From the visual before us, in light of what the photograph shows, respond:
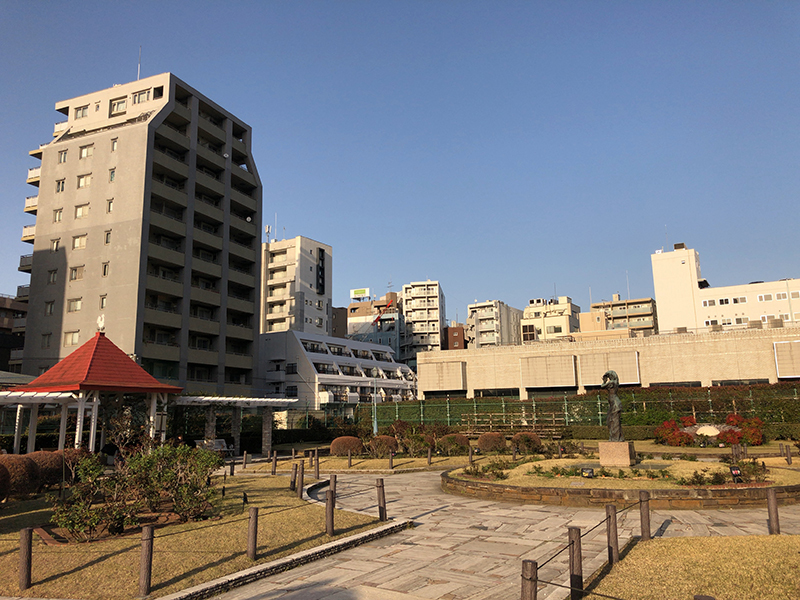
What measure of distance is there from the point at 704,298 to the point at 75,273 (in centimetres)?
7434

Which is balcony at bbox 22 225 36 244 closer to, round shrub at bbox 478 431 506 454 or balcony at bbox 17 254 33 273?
balcony at bbox 17 254 33 273

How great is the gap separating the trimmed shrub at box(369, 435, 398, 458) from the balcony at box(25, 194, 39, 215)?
140 ft

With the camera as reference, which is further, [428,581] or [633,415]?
[633,415]

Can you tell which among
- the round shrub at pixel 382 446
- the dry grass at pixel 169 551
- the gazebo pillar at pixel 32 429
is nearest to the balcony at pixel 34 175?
the gazebo pillar at pixel 32 429

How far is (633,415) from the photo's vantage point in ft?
127

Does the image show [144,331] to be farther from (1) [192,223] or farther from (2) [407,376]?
(2) [407,376]

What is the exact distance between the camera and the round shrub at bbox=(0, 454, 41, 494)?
52.2 feet

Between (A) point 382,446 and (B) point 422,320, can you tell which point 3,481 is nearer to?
(A) point 382,446

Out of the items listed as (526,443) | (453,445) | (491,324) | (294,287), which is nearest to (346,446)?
(453,445)

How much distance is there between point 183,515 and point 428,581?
21.1 ft

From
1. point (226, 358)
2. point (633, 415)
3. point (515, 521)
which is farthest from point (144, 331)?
point (515, 521)

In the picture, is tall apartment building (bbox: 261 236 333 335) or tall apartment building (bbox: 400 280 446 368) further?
tall apartment building (bbox: 400 280 446 368)

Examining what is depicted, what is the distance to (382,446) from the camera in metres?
29.5

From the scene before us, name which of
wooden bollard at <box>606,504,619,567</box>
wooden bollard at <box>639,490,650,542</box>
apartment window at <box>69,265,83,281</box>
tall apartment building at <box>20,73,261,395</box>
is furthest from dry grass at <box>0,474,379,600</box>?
apartment window at <box>69,265,83,281</box>
